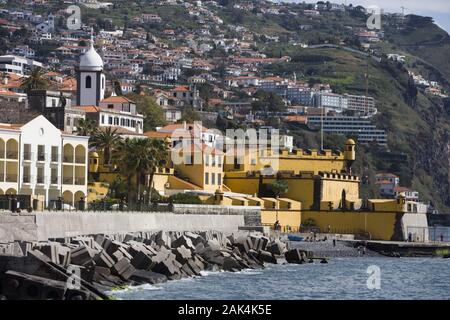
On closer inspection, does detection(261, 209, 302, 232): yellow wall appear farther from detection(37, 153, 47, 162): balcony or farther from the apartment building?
the apartment building

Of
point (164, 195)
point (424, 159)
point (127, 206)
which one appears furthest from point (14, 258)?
point (424, 159)

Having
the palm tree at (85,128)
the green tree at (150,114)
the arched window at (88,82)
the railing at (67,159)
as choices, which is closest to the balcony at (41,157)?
the railing at (67,159)

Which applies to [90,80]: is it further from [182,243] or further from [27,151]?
[182,243]

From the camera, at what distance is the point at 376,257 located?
273ft

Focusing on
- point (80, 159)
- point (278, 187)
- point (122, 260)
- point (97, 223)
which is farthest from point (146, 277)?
point (278, 187)

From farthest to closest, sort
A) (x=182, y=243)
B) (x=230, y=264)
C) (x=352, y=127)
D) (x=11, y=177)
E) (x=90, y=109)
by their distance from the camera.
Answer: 1. (x=352, y=127)
2. (x=90, y=109)
3. (x=11, y=177)
4. (x=230, y=264)
5. (x=182, y=243)

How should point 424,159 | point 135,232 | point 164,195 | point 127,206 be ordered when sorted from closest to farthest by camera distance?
point 135,232 → point 127,206 → point 164,195 → point 424,159

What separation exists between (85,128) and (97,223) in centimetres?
3173

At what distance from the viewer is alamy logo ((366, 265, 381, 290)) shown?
53894 mm

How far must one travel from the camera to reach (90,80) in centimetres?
11056

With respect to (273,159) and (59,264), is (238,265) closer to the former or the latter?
(59,264)

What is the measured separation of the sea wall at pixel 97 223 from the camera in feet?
151

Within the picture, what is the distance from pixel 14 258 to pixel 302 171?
186ft

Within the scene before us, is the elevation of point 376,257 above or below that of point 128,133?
below
